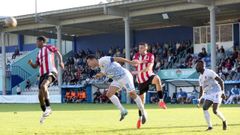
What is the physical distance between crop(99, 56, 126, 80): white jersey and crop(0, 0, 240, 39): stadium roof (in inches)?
992

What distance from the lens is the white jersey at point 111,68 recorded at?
1480 centimetres

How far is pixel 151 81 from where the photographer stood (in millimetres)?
17375

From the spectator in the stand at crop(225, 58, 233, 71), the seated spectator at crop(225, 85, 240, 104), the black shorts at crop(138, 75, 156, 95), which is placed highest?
the spectator in the stand at crop(225, 58, 233, 71)

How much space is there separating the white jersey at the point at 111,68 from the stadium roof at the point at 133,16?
992 inches

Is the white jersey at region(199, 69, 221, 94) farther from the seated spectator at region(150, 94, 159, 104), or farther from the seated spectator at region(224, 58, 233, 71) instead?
the seated spectator at region(224, 58, 233, 71)

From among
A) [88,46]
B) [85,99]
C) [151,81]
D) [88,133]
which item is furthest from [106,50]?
[88,133]

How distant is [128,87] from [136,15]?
99.2ft

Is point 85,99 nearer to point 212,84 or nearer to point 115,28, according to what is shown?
point 115,28

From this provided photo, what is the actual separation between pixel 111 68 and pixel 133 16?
30455 mm

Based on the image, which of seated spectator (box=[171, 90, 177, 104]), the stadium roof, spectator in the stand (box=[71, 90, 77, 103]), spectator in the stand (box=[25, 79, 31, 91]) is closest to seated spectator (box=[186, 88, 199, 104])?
seated spectator (box=[171, 90, 177, 104])

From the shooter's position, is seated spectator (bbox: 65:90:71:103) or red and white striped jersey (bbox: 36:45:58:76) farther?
seated spectator (bbox: 65:90:71:103)

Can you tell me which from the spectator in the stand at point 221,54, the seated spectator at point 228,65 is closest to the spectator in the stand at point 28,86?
the spectator in the stand at point 221,54

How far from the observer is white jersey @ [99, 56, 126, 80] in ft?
48.6

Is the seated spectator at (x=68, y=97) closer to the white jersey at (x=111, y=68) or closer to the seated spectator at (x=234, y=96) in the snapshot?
the seated spectator at (x=234, y=96)
